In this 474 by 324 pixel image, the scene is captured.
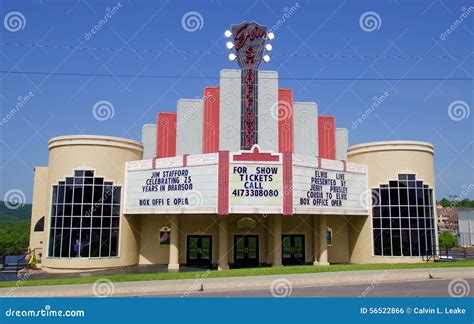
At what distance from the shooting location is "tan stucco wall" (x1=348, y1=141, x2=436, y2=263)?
1171 inches

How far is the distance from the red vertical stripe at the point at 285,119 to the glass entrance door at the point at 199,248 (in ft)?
28.3

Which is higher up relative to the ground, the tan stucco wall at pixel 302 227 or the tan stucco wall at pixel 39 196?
the tan stucco wall at pixel 39 196

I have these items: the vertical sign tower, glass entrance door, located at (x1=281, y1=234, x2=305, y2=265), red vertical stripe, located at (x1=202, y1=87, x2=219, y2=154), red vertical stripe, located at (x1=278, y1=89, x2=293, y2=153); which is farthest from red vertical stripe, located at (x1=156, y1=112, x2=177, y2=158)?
glass entrance door, located at (x1=281, y1=234, x2=305, y2=265)

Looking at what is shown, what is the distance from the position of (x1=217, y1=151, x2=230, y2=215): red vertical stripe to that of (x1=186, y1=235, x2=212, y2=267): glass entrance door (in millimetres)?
6415

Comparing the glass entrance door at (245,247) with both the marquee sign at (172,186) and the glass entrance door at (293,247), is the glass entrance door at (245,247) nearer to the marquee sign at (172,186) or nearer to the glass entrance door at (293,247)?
the glass entrance door at (293,247)

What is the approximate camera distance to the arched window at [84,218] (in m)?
27.1

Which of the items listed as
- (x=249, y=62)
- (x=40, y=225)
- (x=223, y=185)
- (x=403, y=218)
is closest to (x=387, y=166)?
(x=403, y=218)

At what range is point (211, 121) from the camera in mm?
30047

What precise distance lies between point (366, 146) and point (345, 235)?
684 centimetres

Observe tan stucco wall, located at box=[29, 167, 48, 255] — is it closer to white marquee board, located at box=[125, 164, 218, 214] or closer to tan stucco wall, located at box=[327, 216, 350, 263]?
white marquee board, located at box=[125, 164, 218, 214]

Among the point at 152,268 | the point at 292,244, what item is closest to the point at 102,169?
the point at 152,268

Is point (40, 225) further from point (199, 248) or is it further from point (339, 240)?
point (339, 240)

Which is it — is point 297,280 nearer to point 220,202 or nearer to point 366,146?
point 220,202

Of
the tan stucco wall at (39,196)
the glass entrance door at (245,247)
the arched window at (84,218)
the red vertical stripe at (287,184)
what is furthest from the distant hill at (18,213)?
the red vertical stripe at (287,184)
